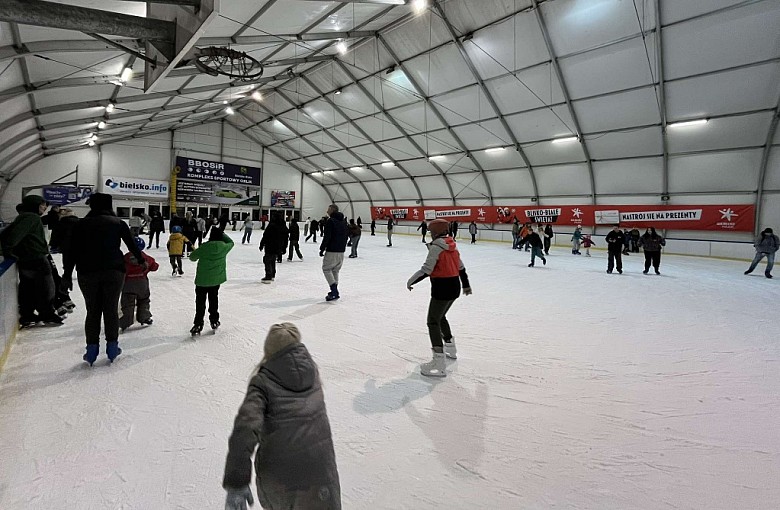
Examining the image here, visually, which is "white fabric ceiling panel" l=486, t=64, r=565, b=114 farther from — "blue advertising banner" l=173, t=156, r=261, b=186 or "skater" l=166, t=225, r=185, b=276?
"blue advertising banner" l=173, t=156, r=261, b=186

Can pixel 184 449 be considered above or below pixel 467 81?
below

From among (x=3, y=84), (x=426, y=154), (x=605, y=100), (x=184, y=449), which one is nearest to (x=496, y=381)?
(x=184, y=449)

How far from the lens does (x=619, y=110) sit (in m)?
15.5

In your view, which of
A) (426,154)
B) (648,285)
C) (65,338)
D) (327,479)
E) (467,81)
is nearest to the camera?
(327,479)

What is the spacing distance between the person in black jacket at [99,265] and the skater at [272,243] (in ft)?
13.7

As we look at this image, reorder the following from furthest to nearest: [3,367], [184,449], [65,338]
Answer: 1. [65,338]
2. [3,367]
3. [184,449]

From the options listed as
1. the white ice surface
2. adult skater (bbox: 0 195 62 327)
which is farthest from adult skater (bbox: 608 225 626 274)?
adult skater (bbox: 0 195 62 327)

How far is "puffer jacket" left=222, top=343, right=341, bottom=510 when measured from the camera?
115 cm

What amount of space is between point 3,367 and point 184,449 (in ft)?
7.38

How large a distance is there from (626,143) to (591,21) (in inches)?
254

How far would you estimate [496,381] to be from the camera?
3.28 metres

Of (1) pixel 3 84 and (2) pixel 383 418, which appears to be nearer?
(2) pixel 383 418

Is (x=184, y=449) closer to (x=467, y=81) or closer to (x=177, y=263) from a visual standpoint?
(x=177, y=263)

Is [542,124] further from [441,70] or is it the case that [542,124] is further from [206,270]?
[206,270]
